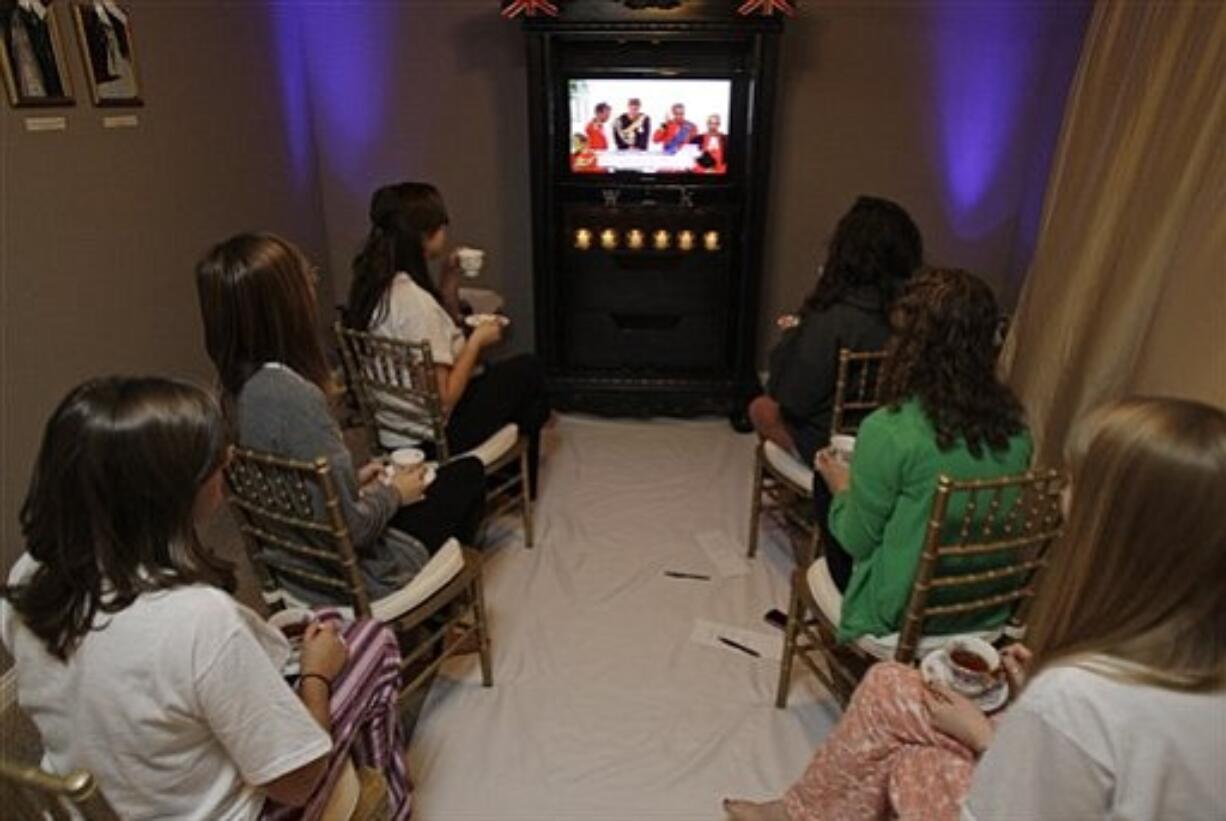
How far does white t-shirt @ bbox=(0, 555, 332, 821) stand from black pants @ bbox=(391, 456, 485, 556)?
831 millimetres

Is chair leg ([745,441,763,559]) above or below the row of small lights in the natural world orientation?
below

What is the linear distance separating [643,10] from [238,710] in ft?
8.41

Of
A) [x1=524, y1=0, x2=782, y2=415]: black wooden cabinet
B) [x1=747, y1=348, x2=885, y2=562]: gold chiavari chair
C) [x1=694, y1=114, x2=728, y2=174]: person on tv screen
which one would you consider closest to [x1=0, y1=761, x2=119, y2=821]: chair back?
[x1=747, y1=348, x2=885, y2=562]: gold chiavari chair

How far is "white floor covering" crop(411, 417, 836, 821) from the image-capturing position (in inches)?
69.6

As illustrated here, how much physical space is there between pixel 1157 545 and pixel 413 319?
5.90 feet

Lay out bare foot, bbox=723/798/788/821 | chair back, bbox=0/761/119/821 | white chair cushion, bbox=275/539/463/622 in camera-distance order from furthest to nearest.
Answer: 1. white chair cushion, bbox=275/539/463/622
2. bare foot, bbox=723/798/788/821
3. chair back, bbox=0/761/119/821

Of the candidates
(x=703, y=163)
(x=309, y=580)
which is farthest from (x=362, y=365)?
(x=703, y=163)

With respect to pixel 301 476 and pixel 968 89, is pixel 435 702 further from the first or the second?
pixel 968 89

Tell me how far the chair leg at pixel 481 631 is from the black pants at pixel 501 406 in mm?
555

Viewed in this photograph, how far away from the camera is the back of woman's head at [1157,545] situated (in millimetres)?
792

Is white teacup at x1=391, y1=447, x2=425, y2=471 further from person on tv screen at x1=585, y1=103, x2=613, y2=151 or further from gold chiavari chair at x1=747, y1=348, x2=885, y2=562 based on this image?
person on tv screen at x1=585, y1=103, x2=613, y2=151

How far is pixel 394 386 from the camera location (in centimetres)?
219

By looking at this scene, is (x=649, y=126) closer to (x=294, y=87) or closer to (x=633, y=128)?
(x=633, y=128)

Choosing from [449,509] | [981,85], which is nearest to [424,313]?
[449,509]
